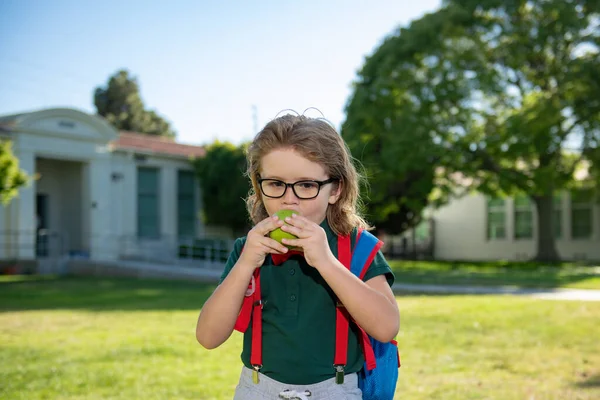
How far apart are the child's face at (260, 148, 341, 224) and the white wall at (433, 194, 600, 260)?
1338 inches

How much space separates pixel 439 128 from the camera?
2467cm

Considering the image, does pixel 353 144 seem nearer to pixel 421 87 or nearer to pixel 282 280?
pixel 421 87

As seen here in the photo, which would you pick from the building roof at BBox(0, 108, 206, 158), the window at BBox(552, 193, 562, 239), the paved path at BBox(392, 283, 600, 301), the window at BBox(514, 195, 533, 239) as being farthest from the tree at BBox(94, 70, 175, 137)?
the paved path at BBox(392, 283, 600, 301)

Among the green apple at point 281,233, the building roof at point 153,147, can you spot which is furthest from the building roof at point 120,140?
the green apple at point 281,233

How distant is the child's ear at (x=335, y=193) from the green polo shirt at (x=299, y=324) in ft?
0.64

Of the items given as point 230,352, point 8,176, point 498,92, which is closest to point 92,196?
point 8,176

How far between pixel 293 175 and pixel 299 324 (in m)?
0.52

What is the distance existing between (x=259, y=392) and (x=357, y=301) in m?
0.52

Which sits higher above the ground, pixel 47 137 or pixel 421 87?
pixel 421 87

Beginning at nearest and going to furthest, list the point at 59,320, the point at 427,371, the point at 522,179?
the point at 427,371
the point at 59,320
the point at 522,179

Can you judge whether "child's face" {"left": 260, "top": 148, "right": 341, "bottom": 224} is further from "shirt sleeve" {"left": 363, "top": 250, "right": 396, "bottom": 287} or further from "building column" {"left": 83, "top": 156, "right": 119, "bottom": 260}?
"building column" {"left": 83, "top": 156, "right": 119, "bottom": 260}

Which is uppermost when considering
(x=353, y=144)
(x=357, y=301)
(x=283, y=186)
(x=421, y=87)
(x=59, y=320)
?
(x=421, y=87)

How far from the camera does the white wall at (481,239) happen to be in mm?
33562

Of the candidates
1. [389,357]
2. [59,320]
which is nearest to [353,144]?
[59,320]
